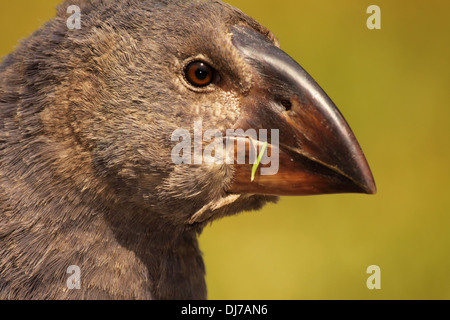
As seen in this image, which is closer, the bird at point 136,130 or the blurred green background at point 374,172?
the bird at point 136,130

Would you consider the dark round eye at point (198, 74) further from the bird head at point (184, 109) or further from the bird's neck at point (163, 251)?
the bird's neck at point (163, 251)

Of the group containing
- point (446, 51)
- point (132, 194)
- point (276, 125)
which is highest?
point (446, 51)

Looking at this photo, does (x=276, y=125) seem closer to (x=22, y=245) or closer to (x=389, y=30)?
(x=22, y=245)

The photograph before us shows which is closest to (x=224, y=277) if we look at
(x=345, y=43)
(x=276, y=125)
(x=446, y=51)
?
(x=345, y=43)

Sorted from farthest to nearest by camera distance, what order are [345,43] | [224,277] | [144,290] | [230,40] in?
[345,43] → [224,277] → [144,290] → [230,40]

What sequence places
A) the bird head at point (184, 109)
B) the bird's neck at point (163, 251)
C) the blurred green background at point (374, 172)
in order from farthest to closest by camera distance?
the blurred green background at point (374, 172)
the bird's neck at point (163, 251)
the bird head at point (184, 109)

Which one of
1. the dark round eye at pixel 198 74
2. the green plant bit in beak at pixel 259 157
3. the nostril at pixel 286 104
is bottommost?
the green plant bit in beak at pixel 259 157

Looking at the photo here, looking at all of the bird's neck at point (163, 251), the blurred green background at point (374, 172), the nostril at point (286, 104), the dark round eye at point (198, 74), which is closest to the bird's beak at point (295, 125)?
the nostril at point (286, 104)
